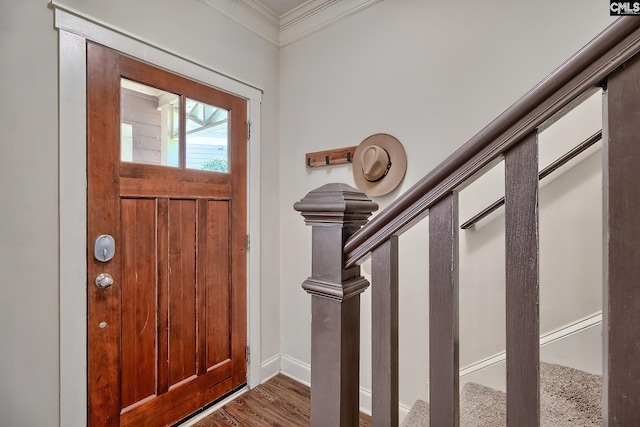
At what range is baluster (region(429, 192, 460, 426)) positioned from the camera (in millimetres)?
588

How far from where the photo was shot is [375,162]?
1778mm

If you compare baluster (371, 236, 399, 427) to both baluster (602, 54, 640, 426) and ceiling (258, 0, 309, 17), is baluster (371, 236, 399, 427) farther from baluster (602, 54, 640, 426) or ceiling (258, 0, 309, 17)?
ceiling (258, 0, 309, 17)

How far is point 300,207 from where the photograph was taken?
796mm

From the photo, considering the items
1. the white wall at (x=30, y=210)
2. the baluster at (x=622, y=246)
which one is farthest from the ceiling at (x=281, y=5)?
the baluster at (x=622, y=246)

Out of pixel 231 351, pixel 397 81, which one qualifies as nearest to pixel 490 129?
pixel 397 81

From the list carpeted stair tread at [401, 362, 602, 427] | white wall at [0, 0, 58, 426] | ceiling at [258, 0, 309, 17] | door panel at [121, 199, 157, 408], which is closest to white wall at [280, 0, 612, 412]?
ceiling at [258, 0, 309, 17]

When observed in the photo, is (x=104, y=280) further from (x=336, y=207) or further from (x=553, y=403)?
(x=553, y=403)

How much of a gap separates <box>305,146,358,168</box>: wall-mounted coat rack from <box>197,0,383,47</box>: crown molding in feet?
2.91

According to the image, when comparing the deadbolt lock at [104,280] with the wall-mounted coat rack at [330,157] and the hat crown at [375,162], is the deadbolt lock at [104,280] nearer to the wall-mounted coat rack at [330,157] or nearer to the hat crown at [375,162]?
the wall-mounted coat rack at [330,157]

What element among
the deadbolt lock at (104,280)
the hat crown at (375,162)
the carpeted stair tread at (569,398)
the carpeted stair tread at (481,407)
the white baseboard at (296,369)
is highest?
the hat crown at (375,162)

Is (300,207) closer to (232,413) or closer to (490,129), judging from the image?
(490,129)

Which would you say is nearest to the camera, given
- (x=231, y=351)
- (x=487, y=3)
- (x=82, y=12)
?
(x=82, y=12)

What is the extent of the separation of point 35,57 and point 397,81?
68.8 inches

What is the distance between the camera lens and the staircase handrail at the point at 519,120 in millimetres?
436
